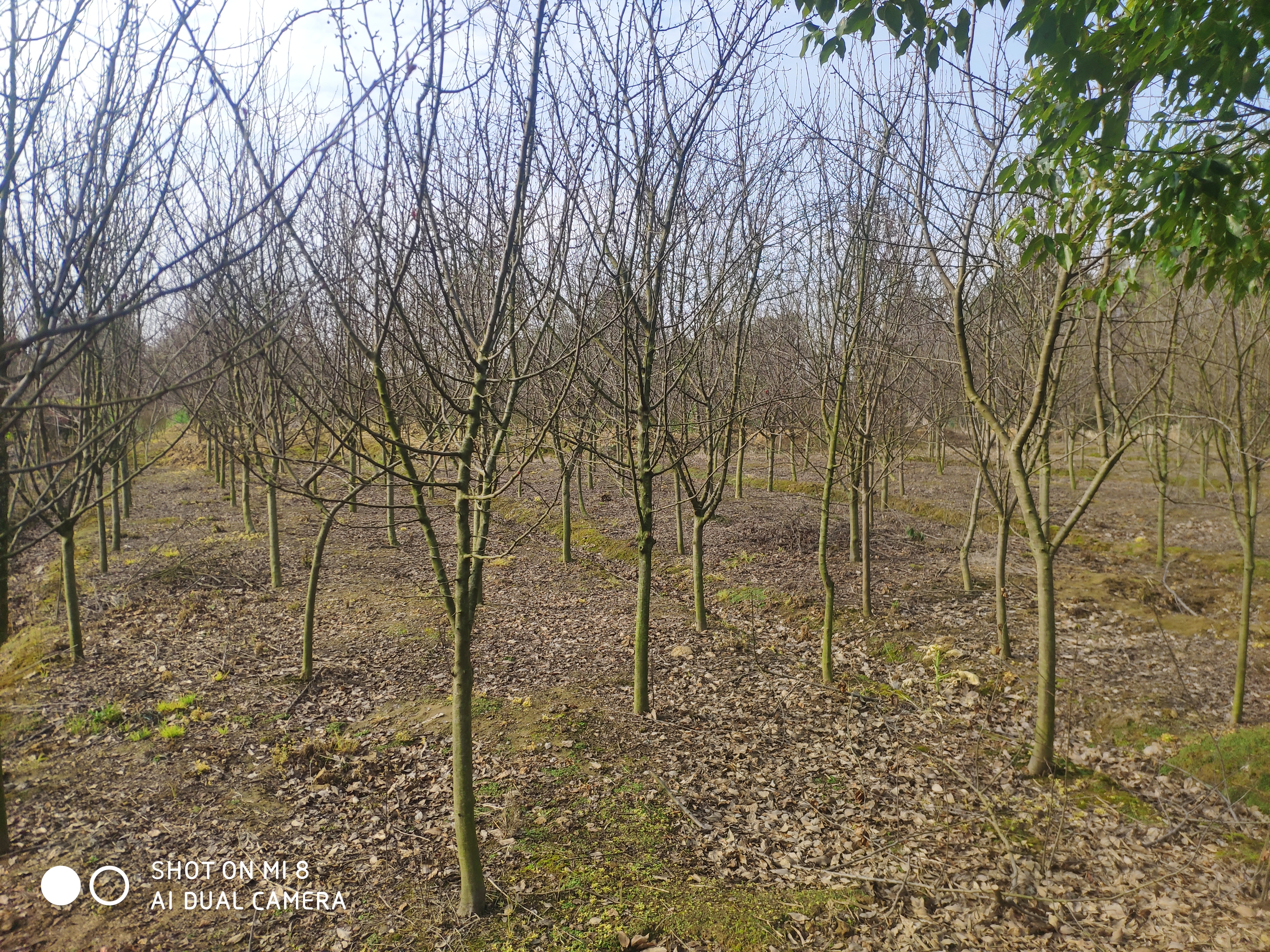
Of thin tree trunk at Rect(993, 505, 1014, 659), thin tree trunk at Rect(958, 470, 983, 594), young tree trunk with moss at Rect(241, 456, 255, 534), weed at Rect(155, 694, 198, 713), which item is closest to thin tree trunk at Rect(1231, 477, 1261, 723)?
thin tree trunk at Rect(993, 505, 1014, 659)

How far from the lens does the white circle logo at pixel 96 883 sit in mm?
3785

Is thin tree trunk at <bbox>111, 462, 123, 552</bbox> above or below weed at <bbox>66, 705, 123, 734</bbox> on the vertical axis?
above

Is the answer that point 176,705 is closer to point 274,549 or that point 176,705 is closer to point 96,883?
point 96,883

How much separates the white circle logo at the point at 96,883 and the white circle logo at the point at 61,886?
0.02m

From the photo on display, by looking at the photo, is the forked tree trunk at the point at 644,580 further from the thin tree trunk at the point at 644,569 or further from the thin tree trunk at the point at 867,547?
the thin tree trunk at the point at 867,547

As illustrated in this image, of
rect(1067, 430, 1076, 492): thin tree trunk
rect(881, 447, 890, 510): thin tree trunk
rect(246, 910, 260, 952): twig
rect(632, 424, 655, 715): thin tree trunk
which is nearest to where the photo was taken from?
rect(246, 910, 260, 952): twig

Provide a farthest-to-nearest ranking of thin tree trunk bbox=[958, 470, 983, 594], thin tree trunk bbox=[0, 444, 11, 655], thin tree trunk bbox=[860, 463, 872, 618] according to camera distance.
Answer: thin tree trunk bbox=[958, 470, 983, 594] → thin tree trunk bbox=[860, 463, 872, 618] → thin tree trunk bbox=[0, 444, 11, 655]

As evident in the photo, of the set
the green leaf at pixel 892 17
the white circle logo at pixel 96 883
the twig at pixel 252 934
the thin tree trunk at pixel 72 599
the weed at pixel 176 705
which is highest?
the green leaf at pixel 892 17

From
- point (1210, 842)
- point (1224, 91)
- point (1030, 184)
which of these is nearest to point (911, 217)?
point (1030, 184)

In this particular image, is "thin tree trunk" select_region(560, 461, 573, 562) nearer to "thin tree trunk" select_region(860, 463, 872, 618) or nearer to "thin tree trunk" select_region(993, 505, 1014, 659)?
"thin tree trunk" select_region(860, 463, 872, 618)

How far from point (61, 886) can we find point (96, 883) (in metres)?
0.17

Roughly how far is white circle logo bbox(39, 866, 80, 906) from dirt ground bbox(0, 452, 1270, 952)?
7 centimetres

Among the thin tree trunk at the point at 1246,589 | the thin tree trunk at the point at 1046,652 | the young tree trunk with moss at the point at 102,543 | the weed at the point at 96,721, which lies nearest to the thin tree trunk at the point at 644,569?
the thin tree trunk at the point at 1046,652

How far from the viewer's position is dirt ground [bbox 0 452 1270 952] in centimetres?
361
